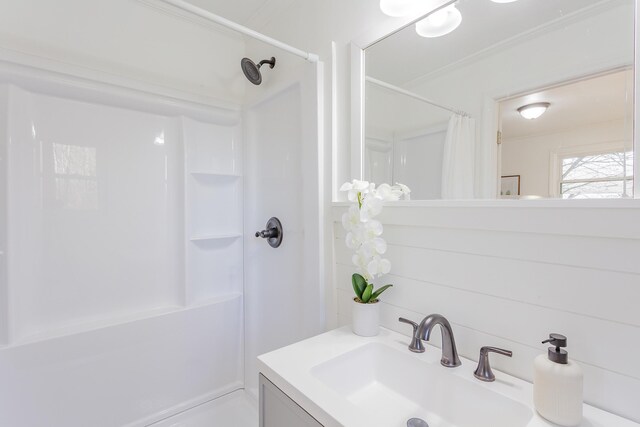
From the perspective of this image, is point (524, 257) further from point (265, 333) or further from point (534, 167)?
point (265, 333)

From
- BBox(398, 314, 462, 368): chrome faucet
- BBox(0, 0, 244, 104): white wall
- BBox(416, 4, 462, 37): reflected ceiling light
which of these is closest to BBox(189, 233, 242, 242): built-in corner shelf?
BBox(0, 0, 244, 104): white wall

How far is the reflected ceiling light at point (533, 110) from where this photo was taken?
73 centimetres

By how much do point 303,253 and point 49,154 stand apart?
4.22 feet

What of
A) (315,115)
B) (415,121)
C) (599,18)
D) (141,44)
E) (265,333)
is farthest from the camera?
(265,333)

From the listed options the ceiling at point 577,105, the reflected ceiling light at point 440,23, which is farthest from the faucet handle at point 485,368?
the reflected ceiling light at point 440,23

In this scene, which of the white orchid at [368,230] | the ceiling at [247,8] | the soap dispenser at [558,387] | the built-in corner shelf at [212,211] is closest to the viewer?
the soap dispenser at [558,387]

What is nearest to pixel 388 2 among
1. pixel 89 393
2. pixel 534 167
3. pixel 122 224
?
pixel 534 167

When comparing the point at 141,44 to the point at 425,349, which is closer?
the point at 425,349

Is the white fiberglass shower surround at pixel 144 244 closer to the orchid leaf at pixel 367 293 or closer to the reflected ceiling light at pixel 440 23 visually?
the orchid leaf at pixel 367 293

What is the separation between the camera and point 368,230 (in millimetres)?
946

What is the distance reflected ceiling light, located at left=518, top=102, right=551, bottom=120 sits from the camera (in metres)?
0.73

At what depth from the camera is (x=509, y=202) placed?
2.46ft

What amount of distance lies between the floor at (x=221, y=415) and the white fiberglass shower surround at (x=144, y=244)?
5 centimetres

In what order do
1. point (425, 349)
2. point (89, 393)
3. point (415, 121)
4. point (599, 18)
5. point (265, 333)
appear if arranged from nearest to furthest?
point (599, 18), point (425, 349), point (415, 121), point (89, 393), point (265, 333)
